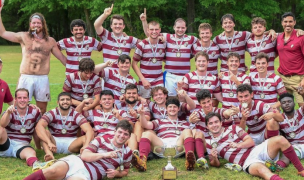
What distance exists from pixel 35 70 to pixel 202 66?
3.08 metres

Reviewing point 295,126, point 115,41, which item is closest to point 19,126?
point 115,41

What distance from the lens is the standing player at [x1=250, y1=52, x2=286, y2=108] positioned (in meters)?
6.88

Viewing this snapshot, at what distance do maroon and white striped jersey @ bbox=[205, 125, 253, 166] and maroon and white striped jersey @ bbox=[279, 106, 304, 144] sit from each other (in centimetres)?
83

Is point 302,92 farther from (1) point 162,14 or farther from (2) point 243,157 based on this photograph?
(1) point 162,14

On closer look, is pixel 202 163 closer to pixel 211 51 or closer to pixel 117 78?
pixel 117 78

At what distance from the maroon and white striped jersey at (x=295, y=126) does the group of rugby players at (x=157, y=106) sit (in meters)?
0.02

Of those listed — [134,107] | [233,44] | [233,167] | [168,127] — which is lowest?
[233,167]

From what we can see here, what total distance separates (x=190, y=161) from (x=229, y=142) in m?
0.65

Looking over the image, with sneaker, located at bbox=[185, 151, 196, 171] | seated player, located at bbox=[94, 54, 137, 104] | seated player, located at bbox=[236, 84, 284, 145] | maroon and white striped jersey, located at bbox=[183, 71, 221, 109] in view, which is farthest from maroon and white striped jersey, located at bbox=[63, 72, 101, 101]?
seated player, located at bbox=[236, 84, 284, 145]

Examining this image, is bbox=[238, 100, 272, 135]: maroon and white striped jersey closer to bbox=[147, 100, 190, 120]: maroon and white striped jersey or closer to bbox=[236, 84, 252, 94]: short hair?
bbox=[236, 84, 252, 94]: short hair

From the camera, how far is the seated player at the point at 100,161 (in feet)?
16.3

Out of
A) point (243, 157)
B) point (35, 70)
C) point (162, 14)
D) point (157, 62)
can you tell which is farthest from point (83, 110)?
point (162, 14)

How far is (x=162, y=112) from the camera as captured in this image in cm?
691

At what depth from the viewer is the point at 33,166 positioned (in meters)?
5.86
